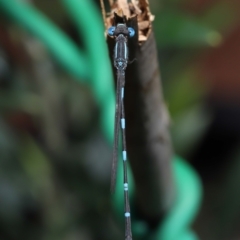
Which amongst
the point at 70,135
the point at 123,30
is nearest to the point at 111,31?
the point at 123,30

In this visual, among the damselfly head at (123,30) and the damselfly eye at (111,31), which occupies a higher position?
the damselfly eye at (111,31)

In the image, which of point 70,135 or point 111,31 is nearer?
point 111,31

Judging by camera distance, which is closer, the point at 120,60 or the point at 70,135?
the point at 120,60

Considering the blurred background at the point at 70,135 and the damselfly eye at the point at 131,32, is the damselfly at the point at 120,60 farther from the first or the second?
the blurred background at the point at 70,135

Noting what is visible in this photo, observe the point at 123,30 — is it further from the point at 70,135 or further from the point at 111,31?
the point at 70,135

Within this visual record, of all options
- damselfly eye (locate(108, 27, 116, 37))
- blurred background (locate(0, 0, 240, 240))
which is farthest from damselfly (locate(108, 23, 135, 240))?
blurred background (locate(0, 0, 240, 240))

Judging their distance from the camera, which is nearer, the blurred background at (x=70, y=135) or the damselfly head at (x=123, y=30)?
the damselfly head at (x=123, y=30)

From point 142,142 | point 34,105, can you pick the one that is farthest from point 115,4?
point 34,105

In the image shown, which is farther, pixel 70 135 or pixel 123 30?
pixel 70 135

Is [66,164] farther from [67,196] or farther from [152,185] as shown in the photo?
[152,185]

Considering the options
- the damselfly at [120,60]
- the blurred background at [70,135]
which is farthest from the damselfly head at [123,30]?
the blurred background at [70,135]

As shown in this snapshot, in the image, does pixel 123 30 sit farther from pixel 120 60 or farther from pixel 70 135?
pixel 70 135

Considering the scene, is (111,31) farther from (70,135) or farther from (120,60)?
(70,135)
